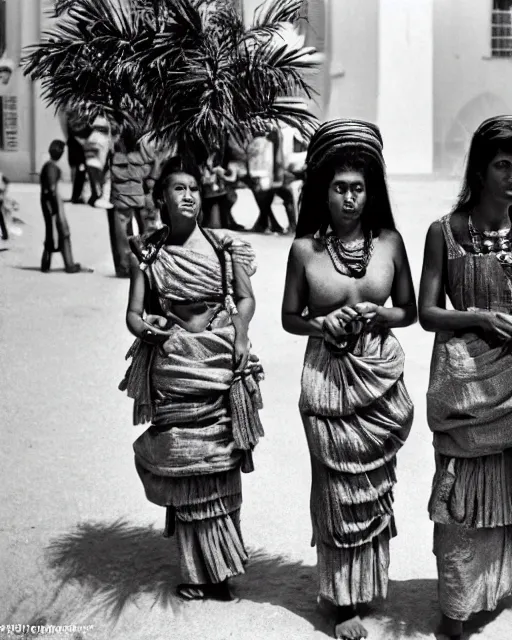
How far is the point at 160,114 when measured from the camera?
13.1ft

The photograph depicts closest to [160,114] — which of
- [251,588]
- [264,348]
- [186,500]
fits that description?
[186,500]

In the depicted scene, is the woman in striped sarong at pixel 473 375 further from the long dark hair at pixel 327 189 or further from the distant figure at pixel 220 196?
the distant figure at pixel 220 196

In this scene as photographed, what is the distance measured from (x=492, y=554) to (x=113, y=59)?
8.02ft

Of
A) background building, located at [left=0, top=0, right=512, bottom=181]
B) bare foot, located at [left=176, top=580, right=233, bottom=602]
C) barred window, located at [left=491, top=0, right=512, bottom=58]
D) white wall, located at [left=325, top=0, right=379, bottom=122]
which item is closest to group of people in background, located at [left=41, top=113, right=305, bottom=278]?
background building, located at [left=0, top=0, right=512, bottom=181]

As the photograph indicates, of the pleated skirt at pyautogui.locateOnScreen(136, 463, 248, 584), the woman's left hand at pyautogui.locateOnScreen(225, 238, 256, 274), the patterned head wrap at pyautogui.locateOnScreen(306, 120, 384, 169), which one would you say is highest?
the patterned head wrap at pyautogui.locateOnScreen(306, 120, 384, 169)

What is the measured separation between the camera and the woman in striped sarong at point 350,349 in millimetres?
3381

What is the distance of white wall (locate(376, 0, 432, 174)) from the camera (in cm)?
791

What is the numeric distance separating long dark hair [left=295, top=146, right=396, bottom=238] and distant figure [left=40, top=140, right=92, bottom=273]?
4.06 m

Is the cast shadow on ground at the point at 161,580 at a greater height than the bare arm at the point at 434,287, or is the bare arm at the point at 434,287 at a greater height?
the bare arm at the point at 434,287

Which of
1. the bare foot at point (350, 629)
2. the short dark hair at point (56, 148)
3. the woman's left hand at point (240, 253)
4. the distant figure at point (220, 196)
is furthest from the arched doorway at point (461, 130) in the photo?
the bare foot at point (350, 629)

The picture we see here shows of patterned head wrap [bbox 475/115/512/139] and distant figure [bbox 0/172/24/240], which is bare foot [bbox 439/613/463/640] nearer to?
patterned head wrap [bbox 475/115/512/139]

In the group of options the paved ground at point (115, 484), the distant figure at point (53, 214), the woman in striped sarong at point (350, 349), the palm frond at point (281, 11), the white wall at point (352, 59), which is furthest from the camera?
the white wall at point (352, 59)

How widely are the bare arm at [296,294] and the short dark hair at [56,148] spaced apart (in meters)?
4.34

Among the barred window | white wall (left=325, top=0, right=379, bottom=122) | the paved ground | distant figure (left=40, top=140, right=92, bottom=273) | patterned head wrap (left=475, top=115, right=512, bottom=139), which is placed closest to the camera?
patterned head wrap (left=475, top=115, right=512, bottom=139)
